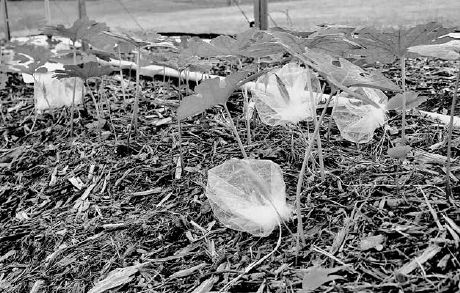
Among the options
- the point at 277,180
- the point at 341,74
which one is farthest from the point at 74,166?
the point at 341,74

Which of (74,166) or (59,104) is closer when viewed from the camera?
(74,166)

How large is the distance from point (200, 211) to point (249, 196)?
0.17 m

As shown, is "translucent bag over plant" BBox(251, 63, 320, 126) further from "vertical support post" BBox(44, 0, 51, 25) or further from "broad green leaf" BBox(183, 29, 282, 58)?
"vertical support post" BBox(44, 0, 51, 25)

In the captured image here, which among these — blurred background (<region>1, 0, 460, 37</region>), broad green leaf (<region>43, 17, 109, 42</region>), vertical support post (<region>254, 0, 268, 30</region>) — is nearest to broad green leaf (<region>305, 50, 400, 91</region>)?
blurred background (<region>1, 0, 460, 37</region>)

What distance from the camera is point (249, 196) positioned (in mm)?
1030

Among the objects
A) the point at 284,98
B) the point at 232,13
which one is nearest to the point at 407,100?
the point at 284,98

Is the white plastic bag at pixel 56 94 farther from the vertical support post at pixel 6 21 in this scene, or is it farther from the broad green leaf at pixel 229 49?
the vertical support post at pixel 6 21

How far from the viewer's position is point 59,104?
6.47 feet

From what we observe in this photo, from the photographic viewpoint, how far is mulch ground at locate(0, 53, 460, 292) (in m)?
0.88

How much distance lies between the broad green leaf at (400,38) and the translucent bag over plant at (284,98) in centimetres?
24

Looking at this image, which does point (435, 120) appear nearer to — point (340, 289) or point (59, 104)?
point (340, 289)

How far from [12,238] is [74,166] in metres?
0.30

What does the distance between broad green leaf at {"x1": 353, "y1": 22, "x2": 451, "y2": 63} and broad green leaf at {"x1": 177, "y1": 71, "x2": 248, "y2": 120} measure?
0.23 metres

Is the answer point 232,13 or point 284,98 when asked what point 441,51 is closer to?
point 284,98
